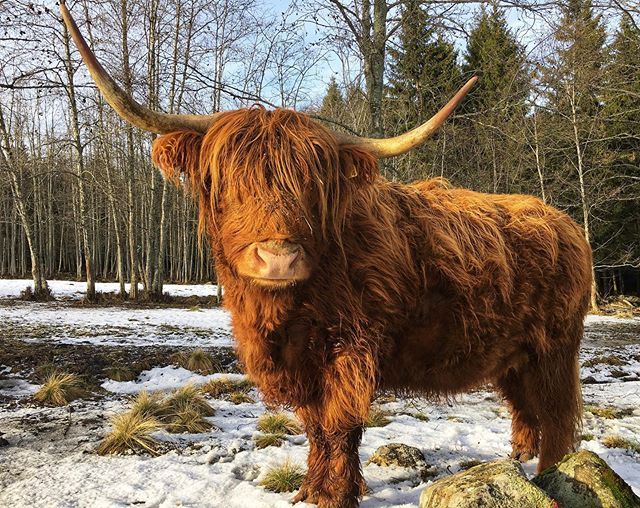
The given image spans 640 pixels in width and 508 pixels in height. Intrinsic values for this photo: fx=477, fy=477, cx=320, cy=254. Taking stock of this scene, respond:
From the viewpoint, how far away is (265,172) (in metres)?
2.06

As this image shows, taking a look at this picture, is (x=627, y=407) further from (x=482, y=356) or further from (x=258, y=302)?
(x=258, y=302)

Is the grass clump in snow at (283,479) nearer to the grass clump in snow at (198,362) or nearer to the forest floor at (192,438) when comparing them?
the forest floor at (192,438)

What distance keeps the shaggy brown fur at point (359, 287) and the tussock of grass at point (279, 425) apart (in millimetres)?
1186

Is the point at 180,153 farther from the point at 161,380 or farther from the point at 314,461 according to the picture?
the point at 161,380

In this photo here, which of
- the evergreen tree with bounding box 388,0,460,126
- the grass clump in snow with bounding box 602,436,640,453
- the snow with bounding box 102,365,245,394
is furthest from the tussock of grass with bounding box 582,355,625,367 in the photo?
the snow with bounding box 102,365,245,394

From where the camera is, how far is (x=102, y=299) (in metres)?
14.7

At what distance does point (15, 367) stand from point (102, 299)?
999 cm

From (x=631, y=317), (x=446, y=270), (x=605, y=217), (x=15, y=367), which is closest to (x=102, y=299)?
(x=15, y=367)

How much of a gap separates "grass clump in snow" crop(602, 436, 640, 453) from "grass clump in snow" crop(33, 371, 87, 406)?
178 inches

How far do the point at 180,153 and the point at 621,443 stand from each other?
3798mm

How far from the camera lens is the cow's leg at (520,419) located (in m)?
3.38

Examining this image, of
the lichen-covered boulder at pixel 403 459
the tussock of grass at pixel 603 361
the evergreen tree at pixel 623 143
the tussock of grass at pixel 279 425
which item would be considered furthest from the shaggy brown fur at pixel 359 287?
the evergreen tree at pixel 623 143

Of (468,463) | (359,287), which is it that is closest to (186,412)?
(468,463)

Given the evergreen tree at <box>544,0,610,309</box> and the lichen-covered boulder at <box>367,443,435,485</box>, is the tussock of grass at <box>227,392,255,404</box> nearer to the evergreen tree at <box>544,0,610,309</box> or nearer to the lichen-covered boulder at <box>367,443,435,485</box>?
the lichen-covered boulder at <box>367,443,435,485</box>
